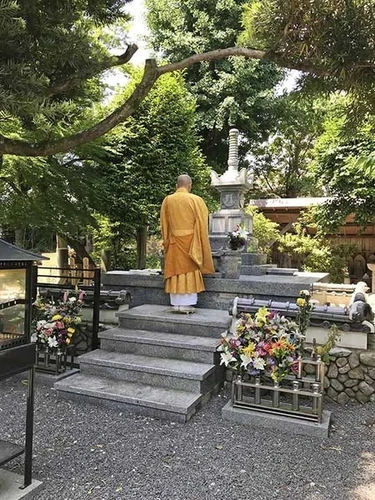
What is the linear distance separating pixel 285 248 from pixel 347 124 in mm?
7748

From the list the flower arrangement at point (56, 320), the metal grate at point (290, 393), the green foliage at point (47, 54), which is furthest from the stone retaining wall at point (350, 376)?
the green foliage at point (47, 54)

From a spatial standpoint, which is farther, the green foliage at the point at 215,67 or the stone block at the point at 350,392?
the green foliage at the point at 215,67

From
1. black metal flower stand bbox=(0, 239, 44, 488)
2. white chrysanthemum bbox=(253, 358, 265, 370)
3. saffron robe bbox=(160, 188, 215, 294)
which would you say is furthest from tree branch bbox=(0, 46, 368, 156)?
white chrysanthemum bbox=(253, 358, 265, 370)

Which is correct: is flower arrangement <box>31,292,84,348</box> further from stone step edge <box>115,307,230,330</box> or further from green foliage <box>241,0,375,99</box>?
green foliage <box>241,0,375,99</box>

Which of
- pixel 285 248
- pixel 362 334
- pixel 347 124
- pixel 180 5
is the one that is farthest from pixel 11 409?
pixel 180 5

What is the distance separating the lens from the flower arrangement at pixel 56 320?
3764 millimetres

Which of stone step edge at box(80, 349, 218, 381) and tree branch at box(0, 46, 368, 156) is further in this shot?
stone step edge at box(80, 349, 218, 381)

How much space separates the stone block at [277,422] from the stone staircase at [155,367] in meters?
0.31

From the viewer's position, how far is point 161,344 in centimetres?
368

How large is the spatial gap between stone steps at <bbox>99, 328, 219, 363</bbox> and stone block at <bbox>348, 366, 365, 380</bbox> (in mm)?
1253

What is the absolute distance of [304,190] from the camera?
1633 centimetres

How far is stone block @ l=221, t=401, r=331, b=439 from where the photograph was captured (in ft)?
9.09

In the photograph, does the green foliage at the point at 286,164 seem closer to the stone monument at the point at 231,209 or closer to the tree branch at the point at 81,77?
the stone monument at the point at 231,209

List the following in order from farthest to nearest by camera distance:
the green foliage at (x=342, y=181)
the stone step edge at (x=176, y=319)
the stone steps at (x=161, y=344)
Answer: the green foliage at (x=342, y=181) < the stone step edge at (x=176, y=319) < the stone steps at (x=161, y=344)
